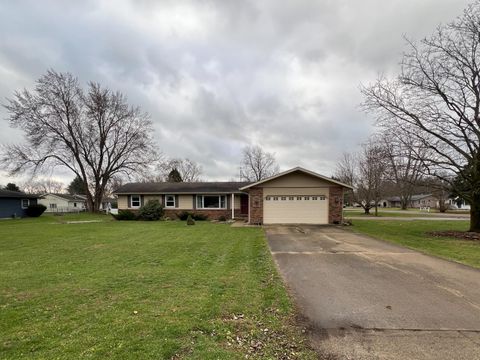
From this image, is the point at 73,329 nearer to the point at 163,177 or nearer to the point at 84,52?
the point at 84,52

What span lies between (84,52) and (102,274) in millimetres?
11593

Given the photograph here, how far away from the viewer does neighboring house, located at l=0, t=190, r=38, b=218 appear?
31.4 metres

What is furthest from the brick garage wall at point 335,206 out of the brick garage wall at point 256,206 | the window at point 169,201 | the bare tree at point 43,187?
the bare tree at point 43,187

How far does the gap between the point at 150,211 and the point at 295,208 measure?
40.5ft

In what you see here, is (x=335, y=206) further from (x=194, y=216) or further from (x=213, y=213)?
(x=194, y=216)

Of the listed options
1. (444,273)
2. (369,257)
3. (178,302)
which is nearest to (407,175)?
(369,257)

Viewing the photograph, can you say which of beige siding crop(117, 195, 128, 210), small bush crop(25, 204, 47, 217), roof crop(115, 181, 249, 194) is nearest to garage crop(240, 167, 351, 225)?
roof crop(115, 181, 249, 194)

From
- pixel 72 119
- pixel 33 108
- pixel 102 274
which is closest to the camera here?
pixel 102 274

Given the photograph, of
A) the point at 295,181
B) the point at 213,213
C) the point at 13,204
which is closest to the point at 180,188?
the point at 213,213

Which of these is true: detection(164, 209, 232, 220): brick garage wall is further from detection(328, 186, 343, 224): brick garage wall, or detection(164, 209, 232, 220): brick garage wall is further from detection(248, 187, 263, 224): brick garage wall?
detection(328, 186, 343, 224): brick garage wall

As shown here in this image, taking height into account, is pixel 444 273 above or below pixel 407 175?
below

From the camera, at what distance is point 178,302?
16.8 feet

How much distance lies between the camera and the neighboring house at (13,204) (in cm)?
3136

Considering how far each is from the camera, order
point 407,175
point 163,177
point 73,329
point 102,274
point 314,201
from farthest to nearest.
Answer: point 163,177
point 314,201
point 407,175
point 102,274
point 73,329
